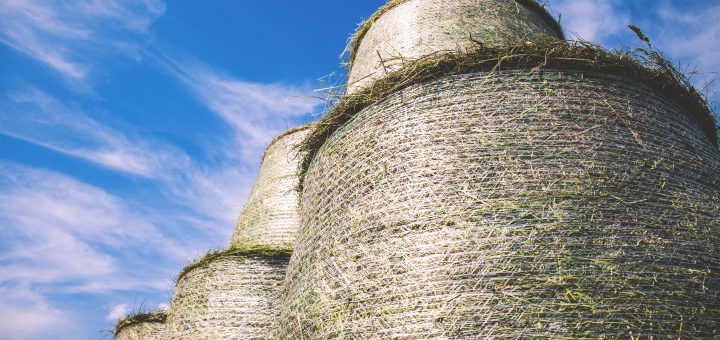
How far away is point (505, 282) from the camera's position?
1759mm

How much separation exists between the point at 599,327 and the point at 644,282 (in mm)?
263

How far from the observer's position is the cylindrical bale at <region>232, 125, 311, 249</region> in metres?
4.93

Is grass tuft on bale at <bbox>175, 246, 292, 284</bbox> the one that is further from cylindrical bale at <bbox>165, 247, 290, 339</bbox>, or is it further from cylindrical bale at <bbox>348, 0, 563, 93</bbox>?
cylindrical bale at <bbox>348, 0, 563, 93</bbox>

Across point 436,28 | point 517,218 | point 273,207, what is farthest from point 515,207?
point 273,207

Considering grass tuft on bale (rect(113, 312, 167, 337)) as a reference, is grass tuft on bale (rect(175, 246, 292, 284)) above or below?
below

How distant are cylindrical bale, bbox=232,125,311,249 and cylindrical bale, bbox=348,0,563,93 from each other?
1495 millimetres

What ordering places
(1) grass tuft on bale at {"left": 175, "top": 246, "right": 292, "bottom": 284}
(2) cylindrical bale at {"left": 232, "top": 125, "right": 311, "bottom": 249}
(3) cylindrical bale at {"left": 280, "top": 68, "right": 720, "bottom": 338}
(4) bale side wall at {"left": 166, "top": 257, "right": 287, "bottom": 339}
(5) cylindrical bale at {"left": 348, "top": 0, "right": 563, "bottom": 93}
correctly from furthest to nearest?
(2) cylindrical bale at {"left": 232, "top": 125, "right": 311, "bottom": 249}, (1) grass tuft on bale at {"left": 175, "top": 246, "right": 292, "bottom": 284}, (4) bale side wall at {"left": 166, "top": 257, "right": 287, "bottom": 339}, (5) cylindrical bale at {"left": 348, "top": 0, "right": 563, "bottom": 93}, (3) cylindrical bale at {"left": 280, "top": 68, "right": 720, "bottom": 338}

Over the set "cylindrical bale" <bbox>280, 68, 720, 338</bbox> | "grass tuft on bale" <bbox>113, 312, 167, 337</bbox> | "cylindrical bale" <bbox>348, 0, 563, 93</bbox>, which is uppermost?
"cylindrical bale" <bbox>348, 0, 563, 93</bbox>

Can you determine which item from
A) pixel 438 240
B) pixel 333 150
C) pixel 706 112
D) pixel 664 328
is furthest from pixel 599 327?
pixel 706 112

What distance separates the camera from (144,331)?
530 cm

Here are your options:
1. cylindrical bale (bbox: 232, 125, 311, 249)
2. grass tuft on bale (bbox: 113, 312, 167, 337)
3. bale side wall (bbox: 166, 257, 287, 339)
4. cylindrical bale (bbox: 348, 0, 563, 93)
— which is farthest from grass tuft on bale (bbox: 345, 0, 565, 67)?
grass tuft on bale (bbox: 113, 312, 167, 337)

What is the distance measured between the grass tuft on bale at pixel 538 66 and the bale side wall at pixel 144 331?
3.90m

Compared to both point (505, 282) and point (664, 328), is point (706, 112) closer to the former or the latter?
point (664, 328)

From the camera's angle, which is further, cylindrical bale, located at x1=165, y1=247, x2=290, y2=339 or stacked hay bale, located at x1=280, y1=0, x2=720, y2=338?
cylindrical bale, located at x1=165, y1=247, x2=290, y2=339
